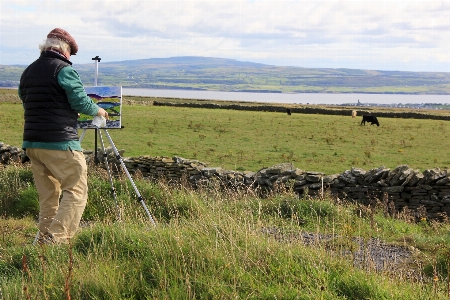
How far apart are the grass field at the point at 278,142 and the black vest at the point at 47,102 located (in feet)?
37.7

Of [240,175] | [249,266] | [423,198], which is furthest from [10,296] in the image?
[423,198]

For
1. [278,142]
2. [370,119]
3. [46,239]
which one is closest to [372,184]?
[46,239]

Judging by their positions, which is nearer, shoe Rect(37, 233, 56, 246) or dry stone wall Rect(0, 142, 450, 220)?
shoe Rect(37, 233, 56, 246)

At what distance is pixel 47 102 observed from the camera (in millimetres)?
6180

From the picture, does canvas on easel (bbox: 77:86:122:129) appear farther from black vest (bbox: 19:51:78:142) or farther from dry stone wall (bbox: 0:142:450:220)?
dry stone wall (bbox: 0:142:450:220)

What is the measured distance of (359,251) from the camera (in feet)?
22.0

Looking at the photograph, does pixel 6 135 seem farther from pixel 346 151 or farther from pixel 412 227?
pixel 412 227

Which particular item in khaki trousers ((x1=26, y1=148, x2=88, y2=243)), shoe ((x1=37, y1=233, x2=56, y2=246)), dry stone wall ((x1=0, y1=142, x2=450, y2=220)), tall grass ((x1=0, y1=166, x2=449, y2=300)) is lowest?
dry stone wall ((x1=0, y1=142, x2=450, y2=220))

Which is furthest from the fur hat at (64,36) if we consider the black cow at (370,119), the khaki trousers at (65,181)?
the black cow at (370,119)

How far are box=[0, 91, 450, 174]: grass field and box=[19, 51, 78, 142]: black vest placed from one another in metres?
11.5

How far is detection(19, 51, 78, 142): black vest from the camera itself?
20.2 feet

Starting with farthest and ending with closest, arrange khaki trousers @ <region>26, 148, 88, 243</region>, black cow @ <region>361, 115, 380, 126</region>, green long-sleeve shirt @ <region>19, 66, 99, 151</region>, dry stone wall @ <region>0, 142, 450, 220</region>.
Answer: black cow @ <region>361, 115, 380, 126</region>, dry stone wall @ <region>0, 142, 450, 220</region>, khaki trousers @ <region>26, 148, 88, 243</region>, green long-sleeve shirt @ <region>19, 66, 99, 151</region>

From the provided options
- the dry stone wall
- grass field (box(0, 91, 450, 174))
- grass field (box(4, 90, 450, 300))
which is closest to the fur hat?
grass field (box(4, 90, 450, 300))

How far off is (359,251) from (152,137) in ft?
70.0
